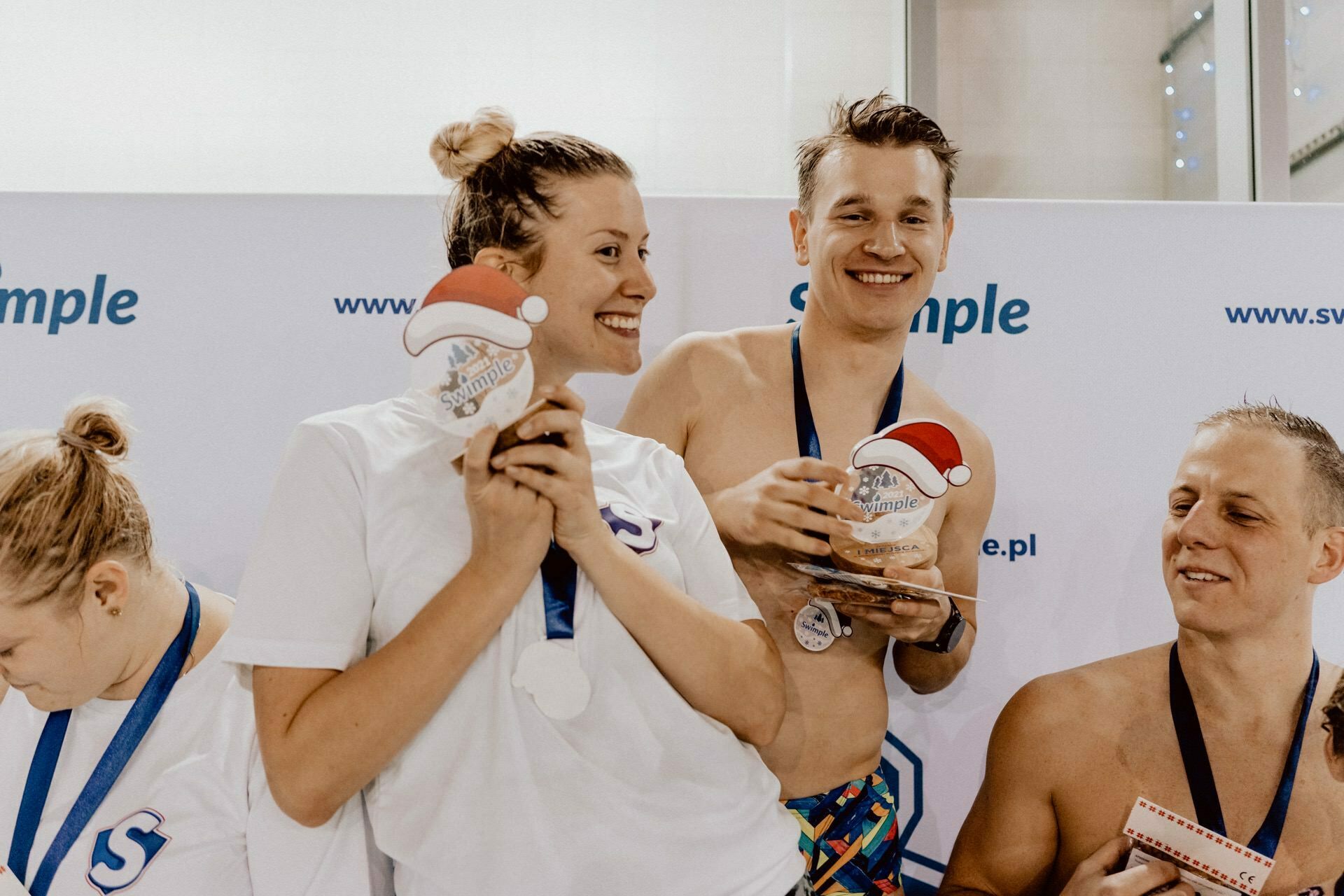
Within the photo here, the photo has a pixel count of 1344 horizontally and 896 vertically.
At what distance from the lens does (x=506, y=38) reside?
436cm

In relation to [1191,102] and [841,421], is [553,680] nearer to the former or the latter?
[841,421]

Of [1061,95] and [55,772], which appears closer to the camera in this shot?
[55,772]

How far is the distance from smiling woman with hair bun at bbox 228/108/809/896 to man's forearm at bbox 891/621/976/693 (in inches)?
32.5

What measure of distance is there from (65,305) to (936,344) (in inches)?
85.7

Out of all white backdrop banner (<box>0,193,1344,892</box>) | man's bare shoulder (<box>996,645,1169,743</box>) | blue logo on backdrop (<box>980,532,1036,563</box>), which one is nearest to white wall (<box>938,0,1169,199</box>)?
white backdrop banner (<box>0,193,1344,892</box>)

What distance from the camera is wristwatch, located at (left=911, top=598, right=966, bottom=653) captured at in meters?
2.01

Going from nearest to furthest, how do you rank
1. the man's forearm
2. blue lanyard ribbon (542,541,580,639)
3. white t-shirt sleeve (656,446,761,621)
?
blue lanyard ribbon (542,541,580,639)
white t-shirt sleeve (656,446,761,621)
the man's forearm

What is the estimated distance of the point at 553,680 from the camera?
1362mm

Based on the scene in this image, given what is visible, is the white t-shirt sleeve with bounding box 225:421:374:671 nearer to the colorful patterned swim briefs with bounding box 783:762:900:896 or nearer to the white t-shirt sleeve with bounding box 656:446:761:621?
the white t-shirt sleeve with bounding box 656:446:761:621

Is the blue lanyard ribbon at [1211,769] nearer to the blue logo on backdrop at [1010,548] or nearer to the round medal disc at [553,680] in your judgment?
the blue logo on backdrop at [1010,548]

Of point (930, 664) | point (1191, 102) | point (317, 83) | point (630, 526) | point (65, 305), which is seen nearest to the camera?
point (630, 526)

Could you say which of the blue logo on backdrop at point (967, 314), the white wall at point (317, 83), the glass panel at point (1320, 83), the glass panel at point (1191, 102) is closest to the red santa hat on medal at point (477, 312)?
the blue logo on backdrop at point (967, 314)

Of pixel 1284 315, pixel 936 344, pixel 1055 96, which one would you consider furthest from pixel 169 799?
pixel 1055 96

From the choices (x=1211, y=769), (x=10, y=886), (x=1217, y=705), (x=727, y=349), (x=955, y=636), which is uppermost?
(x=727, y=349)
